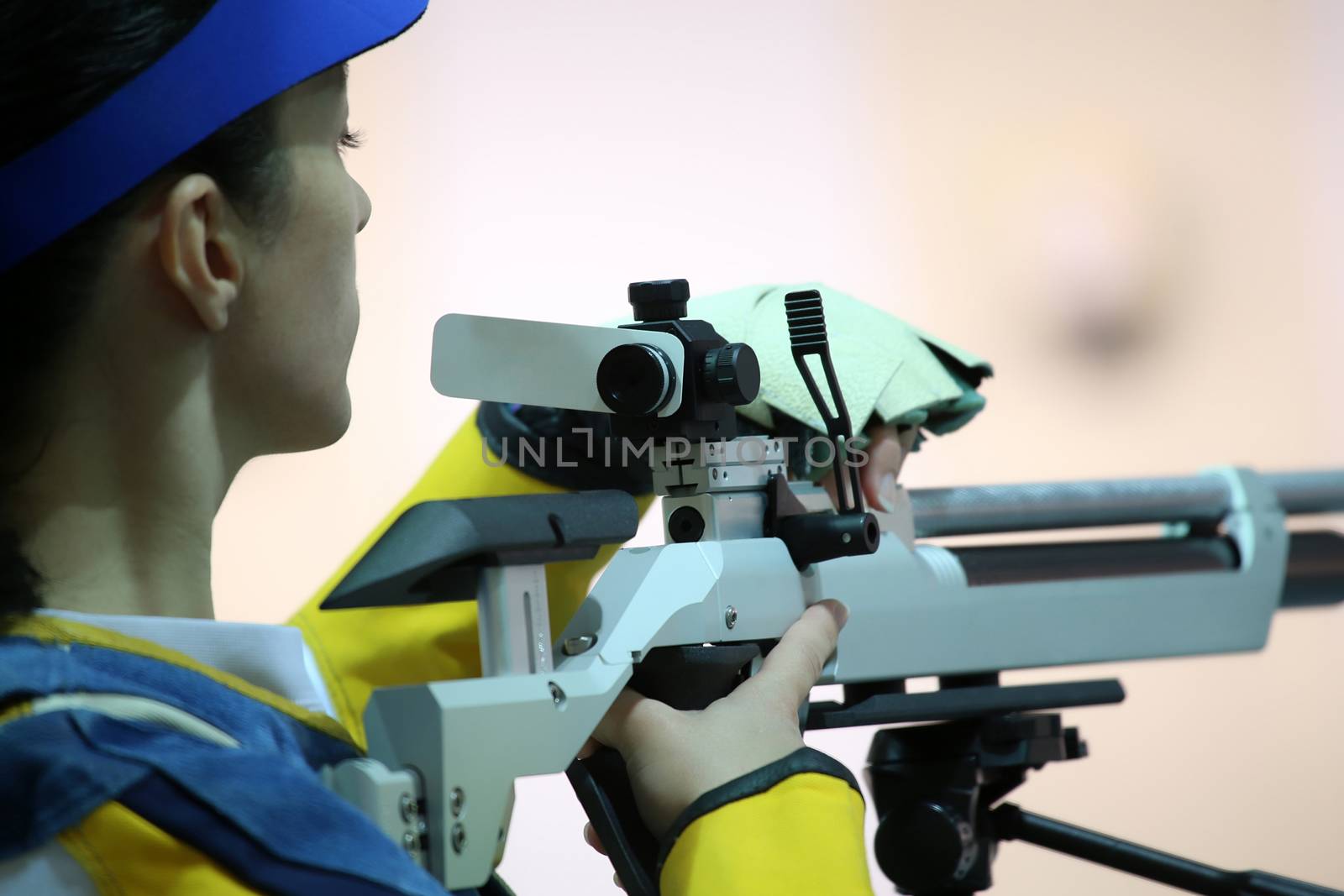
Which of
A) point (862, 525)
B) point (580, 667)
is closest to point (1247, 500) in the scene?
point (862, 525)

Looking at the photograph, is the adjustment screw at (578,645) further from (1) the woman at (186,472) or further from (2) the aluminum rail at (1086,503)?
(2) the aluminum rail at (1086,503)

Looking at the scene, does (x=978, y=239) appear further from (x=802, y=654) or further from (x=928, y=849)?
(x=802, y=654)

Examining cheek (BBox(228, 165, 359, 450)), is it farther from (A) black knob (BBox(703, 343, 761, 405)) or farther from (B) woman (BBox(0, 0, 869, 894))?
(A) black knob (BBox(703, 343, 761, 405))

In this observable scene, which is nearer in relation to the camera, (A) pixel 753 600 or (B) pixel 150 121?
(B) pixel 150 121

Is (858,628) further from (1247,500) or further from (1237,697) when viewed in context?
(1237,697)

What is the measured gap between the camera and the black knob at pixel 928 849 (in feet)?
2.19

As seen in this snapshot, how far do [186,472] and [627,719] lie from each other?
0.51 ft

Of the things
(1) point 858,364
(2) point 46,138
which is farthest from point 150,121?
(1) point 858,364

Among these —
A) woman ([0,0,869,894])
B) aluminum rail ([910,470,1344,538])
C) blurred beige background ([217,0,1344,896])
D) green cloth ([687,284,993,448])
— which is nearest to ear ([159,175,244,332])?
woman ([0,0,869,894])

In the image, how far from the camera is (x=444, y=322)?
415 mm

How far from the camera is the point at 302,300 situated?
16.1 inches

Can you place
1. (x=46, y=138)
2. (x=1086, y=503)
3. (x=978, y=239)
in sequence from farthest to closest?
(x=978, y=239), (x=1086, y=503), (x=46, y=138)

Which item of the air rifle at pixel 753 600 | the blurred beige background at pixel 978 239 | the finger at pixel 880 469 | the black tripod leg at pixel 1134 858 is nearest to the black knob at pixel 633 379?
the air rifle at pixel 753 600

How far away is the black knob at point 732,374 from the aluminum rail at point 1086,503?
0.29 m
